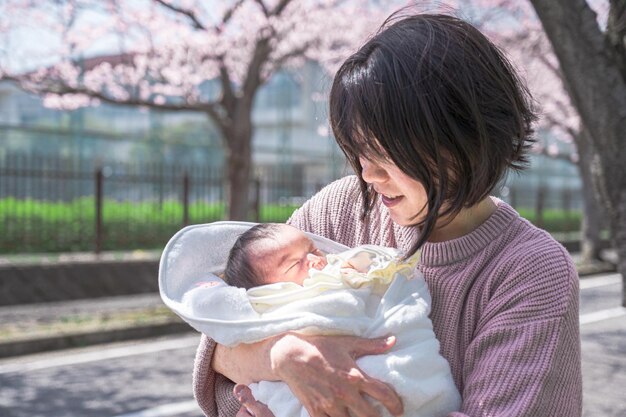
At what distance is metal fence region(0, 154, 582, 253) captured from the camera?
1066 centimetres

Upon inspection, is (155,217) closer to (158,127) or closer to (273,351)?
(158,127)

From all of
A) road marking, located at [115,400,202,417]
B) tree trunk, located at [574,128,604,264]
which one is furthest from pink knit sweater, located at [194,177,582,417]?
tree trunk, located at [574,128,604,264]

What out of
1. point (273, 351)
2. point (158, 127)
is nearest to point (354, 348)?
point (273, 351)

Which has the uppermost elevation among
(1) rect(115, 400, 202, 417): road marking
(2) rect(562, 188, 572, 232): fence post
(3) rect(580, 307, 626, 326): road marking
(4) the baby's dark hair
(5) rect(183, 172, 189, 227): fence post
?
(4) the baby's dark hair

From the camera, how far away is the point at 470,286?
1.30 m

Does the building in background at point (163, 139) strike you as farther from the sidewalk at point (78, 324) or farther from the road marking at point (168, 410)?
the road marking at point (168, 410)

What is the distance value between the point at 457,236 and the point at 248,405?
17.9 inches

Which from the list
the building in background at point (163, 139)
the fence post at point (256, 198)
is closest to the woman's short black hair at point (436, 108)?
the building in background at point (163, 139)

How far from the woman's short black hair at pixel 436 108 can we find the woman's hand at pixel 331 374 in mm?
216

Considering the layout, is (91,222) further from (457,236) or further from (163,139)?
(457,236)

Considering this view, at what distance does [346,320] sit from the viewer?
1.26 meters

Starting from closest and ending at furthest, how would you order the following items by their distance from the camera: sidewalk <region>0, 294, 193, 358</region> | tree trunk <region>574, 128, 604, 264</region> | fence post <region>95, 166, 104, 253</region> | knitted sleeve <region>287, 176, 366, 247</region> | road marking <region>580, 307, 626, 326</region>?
knitted sleeve <region>287, 176, 366, 247</region>, sidewalk <region>0, 294, 193, 358</region>, road marking <region>580, 307, 626, 326</region>, fence post <region>95, 166, 104, 253</region>, tree trunk <region>574, 128, 604, 264</region>

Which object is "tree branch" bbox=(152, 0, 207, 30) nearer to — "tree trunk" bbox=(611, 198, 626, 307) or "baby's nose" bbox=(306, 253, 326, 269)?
"tree trunk" bbox=(611, 198, 626, 307)

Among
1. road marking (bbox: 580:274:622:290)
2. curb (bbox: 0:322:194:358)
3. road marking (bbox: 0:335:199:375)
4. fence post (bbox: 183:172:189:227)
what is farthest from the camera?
road marking (bbox: 580:274:622:290)
